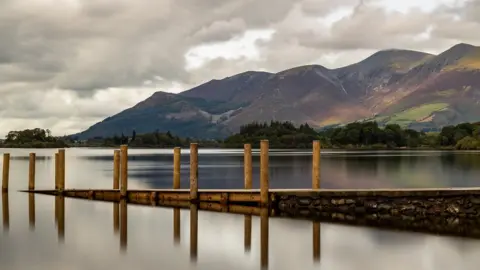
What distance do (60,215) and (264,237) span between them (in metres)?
9.22

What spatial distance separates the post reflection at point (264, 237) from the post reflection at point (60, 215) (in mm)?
6262

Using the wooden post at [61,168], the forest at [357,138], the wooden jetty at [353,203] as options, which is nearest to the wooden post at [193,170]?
the wooden jetty at [353,203]

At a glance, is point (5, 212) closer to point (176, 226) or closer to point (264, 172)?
point (176, 226)

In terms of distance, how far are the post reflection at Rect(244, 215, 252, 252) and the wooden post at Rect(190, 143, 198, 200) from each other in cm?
340

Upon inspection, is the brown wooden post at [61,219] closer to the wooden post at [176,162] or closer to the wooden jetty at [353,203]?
the wooden jetty at [353,203]

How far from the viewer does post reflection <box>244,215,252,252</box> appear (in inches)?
766

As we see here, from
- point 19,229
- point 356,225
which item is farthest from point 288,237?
point 19,229

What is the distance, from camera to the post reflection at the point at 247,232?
1946 centimetres

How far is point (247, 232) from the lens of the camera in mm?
21484

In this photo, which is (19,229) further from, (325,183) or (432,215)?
(325,183)

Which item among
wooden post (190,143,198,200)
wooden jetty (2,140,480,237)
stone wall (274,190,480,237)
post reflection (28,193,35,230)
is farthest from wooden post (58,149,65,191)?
stone wall (274,190,480,237)

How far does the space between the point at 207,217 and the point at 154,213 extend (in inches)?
98.3

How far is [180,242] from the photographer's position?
786 inches

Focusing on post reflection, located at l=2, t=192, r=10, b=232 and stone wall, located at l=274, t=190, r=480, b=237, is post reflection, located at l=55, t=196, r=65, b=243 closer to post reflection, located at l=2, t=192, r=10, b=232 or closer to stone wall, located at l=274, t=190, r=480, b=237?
post reflection, located at l=2, t=192, r=10, b=232
